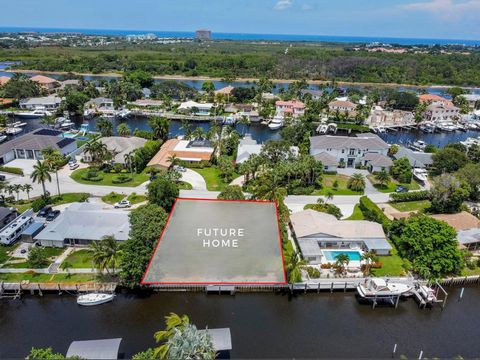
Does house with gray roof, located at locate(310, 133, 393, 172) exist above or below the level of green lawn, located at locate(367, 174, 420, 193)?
above

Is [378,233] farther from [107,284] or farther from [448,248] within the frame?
[107,284]

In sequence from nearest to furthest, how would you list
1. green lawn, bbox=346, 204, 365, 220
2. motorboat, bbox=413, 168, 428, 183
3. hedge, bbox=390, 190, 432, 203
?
1. green lawn, bbox=346, 204, 365, 220
2. hedge, bbox=390, 190, 432, 203
3. motorboat, bbox=413, 168, 428, 183

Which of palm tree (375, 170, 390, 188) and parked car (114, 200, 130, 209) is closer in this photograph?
parked car (114, 200, 130, 209)

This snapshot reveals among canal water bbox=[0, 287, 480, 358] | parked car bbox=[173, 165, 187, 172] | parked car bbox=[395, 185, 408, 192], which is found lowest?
canal water bbox=[0, 287, 480, 358]

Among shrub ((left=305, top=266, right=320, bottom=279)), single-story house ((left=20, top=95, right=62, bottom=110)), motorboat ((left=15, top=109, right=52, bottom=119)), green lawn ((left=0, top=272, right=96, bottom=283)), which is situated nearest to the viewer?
green lawn ((left=0, top=272, right=96, bottom=283))

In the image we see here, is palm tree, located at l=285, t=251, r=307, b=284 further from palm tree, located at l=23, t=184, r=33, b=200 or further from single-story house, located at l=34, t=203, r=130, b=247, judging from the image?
palm tree, located at l=23, t=184, r=33, b=200

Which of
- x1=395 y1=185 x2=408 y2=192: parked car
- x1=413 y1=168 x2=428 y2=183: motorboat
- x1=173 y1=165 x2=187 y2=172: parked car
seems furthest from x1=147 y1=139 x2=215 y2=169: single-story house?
x1=413 y1=168 x2=428 y2=183: motorboat

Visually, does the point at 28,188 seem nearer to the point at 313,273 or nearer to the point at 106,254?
the point at 106,254
